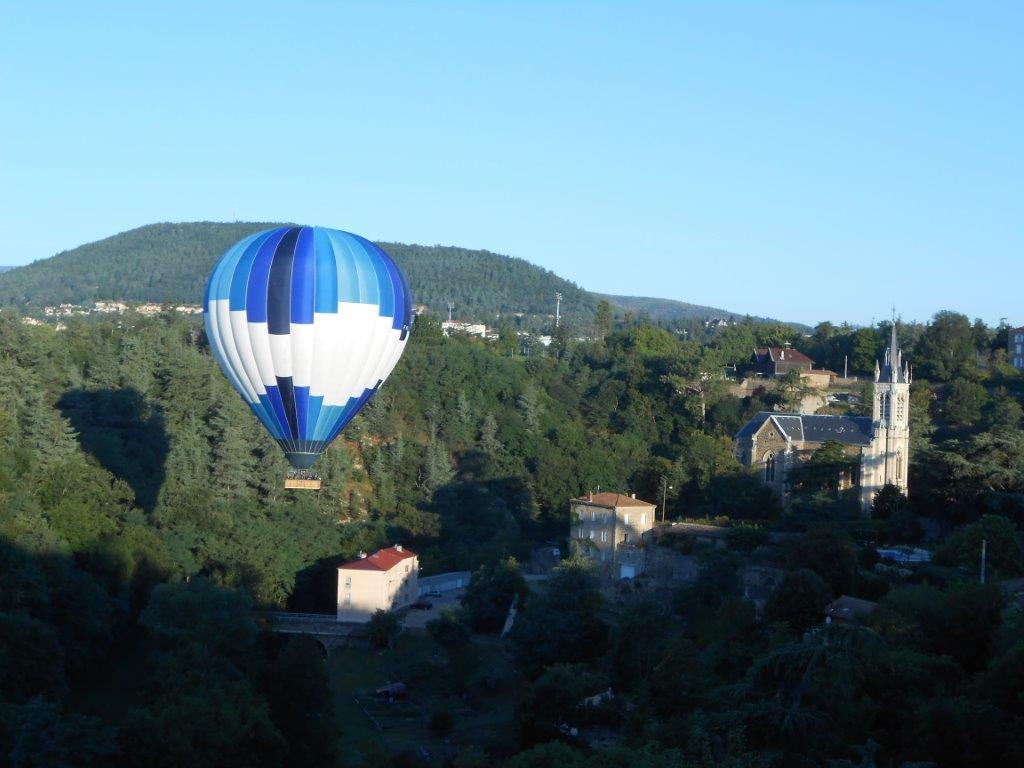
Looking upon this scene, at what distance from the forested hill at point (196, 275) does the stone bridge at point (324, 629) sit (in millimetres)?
83255

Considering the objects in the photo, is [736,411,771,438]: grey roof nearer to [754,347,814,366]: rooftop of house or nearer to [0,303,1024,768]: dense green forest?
[0,303,1024,768]: dense green forest

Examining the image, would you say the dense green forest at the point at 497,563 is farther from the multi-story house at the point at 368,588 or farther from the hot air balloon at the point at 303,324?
the hot air balloon at the point at 303,324

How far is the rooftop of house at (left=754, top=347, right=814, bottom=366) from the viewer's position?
180ft

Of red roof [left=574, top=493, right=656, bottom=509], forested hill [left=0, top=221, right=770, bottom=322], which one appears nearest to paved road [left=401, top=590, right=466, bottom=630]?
red roof [left=574, top=493, right=656, bottom=509]

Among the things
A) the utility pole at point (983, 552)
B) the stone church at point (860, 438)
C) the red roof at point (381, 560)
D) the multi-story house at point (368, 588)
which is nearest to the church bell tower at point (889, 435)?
the stone church at point (860, 438)

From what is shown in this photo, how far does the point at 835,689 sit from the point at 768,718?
0.78 metres

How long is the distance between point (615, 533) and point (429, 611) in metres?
5.26

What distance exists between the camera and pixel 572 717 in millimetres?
23219

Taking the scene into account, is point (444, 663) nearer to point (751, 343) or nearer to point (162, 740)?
point (162, 740)

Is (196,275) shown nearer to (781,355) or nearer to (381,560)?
(781,355)

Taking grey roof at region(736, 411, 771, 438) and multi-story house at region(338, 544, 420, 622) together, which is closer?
multi-story house at region(338, 544, 420, 622)

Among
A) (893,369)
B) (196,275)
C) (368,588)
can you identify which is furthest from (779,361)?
(196,275)

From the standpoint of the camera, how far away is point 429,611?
34438 millimetres

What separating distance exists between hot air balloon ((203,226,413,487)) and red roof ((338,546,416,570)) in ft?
32.2
